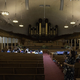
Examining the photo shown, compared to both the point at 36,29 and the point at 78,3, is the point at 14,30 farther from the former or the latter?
the point at 78,3

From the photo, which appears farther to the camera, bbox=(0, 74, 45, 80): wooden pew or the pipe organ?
the pipe organ

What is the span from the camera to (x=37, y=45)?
17562mm

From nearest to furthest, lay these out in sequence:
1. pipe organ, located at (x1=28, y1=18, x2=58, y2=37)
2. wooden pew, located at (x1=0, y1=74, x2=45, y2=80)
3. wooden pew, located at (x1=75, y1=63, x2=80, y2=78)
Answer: wooden pew, located at (x1=0, y1=74, x2=45, y2=80), wooden pew, located at (x1=75, y1=63, x2=80, y2=78), pipe organ, located at (x1=28, y1=18, x2=58, y2=37)

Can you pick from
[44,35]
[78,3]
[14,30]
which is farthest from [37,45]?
[78,3]

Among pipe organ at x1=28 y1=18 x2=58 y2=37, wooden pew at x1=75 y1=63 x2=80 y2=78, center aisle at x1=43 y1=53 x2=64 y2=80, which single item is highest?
pipe organ at x1=28 y1=18 x2=58 y2=37

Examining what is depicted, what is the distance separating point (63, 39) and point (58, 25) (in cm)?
335

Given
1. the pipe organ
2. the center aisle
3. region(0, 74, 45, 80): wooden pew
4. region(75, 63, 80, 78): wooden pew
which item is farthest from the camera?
the pipe organ

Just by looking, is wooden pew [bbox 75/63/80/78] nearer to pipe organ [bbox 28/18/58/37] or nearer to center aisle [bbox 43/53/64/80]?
center aisle [bbox 43/53/64/80]

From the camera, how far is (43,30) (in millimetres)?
17109

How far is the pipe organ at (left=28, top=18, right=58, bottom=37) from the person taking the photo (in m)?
A: 17.0

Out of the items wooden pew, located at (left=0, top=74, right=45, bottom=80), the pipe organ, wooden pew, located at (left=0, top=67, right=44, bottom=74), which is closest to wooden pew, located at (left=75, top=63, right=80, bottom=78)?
wooden pew, located at (left=0, top=67, right=44, bottom=74)

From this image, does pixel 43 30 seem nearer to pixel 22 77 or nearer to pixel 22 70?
pixel 22 70

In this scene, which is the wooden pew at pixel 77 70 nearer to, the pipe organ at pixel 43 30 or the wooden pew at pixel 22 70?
the wooden pew at pixel 22 70

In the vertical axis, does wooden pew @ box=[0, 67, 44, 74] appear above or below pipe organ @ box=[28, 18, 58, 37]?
below
